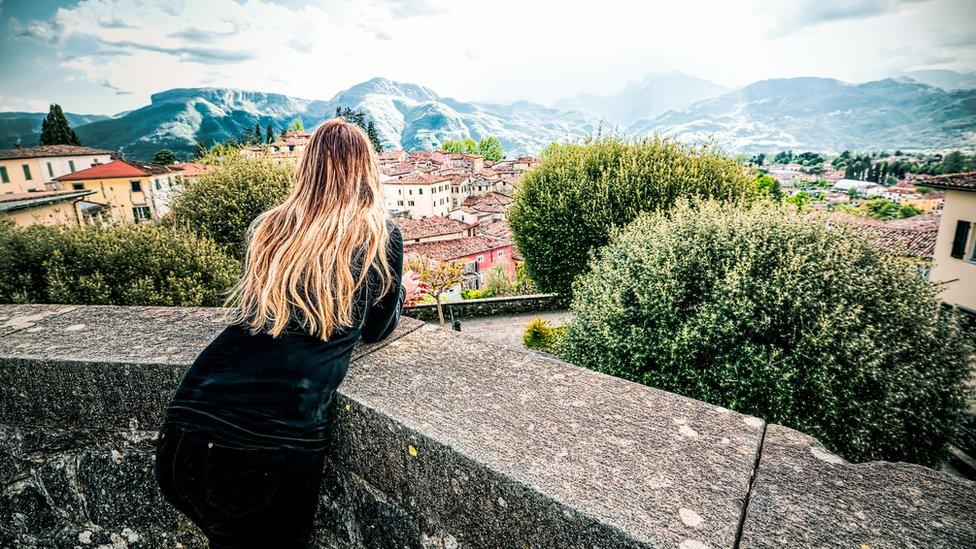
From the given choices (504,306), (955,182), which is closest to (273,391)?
(504,306)

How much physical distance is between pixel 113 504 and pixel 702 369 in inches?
172

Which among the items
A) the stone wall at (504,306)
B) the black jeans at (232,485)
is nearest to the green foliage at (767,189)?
the black jeans at (232,485)

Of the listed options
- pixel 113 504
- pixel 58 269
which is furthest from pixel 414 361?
pixel 58 269

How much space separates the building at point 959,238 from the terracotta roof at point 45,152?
77.6 meters

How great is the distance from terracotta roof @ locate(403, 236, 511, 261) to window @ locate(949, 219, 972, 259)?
97.0ft

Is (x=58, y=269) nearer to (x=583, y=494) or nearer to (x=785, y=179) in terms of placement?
(x=583, y=494)

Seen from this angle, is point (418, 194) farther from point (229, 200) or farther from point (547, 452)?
point (547, 452)

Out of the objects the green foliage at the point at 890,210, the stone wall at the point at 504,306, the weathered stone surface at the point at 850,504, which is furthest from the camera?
the green foliage at the point at 890,210

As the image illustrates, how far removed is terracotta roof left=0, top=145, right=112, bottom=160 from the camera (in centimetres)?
5023

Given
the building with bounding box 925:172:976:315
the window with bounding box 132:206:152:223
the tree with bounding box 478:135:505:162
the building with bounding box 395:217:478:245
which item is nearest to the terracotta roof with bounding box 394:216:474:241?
the building with bounding box 395:217:478:245

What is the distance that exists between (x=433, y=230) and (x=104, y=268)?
136ft

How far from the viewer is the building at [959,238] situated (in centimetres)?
1947

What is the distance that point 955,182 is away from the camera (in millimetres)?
19891

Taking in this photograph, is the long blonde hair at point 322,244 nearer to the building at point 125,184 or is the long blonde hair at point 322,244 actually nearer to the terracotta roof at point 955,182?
the terracotta roof at point 955,182
